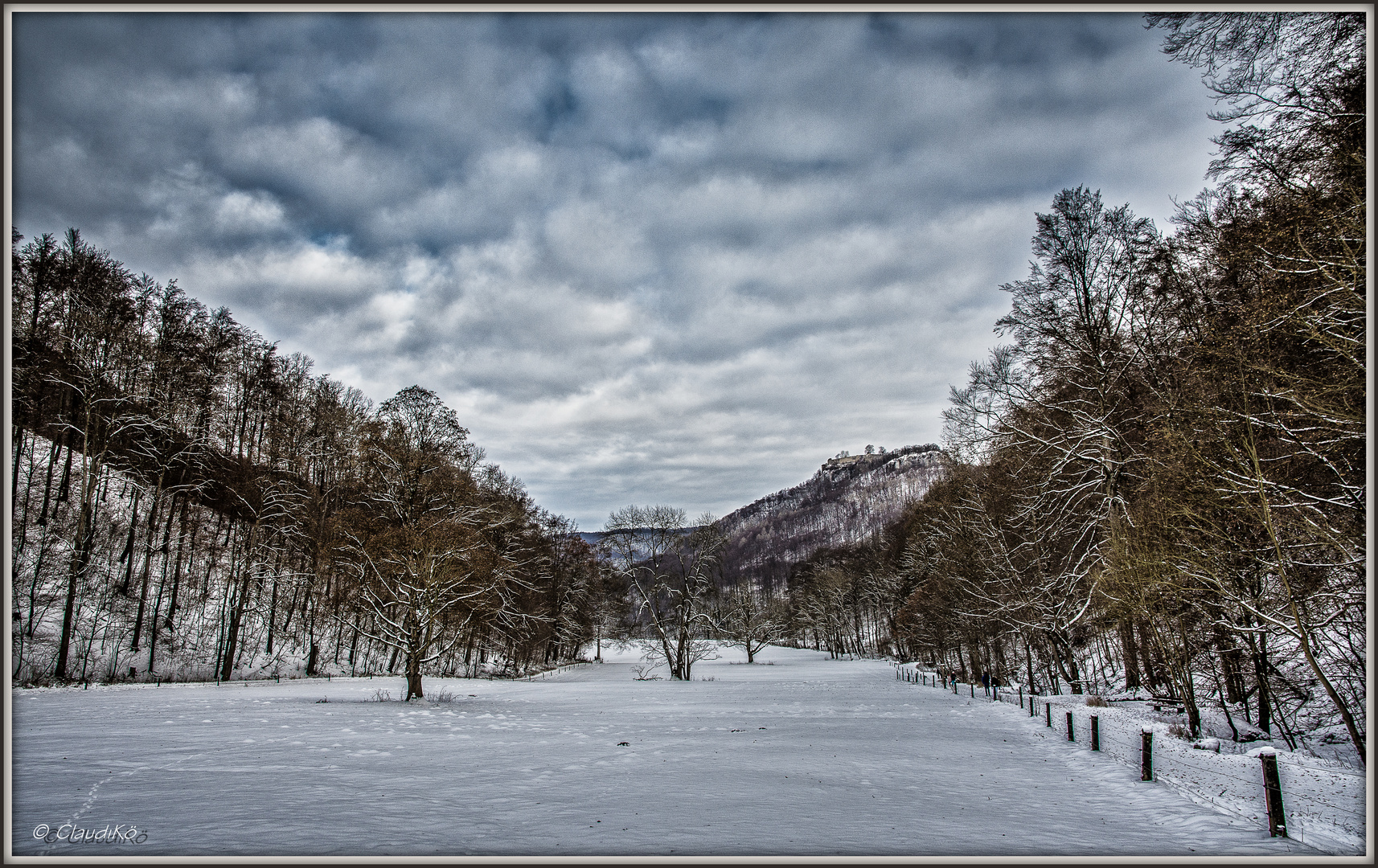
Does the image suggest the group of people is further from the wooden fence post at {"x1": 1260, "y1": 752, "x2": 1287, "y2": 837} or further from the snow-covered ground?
the wooden fence post at {"x1": 1260, "y1": 752, "x2": 1287, "y2": 837}

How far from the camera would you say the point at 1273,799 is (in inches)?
218

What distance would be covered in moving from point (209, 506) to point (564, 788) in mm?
27974

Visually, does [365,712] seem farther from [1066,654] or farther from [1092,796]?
[1066,654]

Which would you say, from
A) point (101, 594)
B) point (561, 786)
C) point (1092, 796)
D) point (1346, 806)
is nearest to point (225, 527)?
point (101, 594)

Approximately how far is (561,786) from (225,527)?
2966 centimetres

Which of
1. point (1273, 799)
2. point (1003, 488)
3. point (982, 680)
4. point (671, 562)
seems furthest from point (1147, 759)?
point (671, 562)

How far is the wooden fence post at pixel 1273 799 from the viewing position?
5.51 metres

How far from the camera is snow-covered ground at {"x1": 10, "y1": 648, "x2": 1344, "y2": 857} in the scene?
16.6 ft

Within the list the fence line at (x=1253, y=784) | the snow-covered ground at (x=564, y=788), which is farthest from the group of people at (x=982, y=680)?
the fence line at (x=1253, y=784)

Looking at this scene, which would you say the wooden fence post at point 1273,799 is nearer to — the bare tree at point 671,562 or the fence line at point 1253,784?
the fence line at point 1253,784

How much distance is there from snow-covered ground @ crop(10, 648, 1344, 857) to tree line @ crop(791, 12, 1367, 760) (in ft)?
9.91

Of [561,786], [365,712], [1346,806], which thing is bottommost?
[365,712]

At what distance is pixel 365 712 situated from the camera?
14.7 metres

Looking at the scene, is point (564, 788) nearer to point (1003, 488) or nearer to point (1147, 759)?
point (1147, 759)
